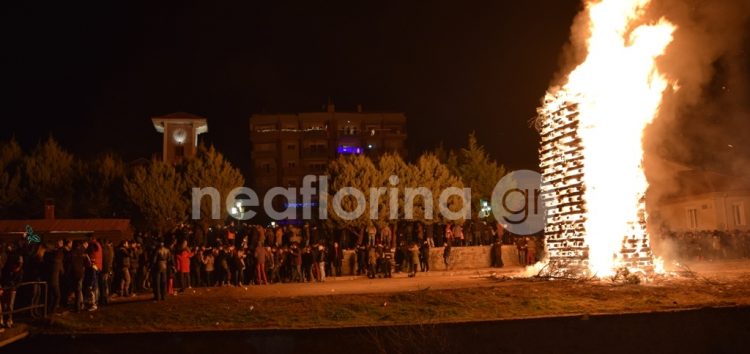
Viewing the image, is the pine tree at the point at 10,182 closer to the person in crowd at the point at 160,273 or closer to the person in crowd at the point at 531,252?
the person in crowd at the point at 160,273

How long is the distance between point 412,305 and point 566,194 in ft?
22.0

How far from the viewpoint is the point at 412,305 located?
1631 cm

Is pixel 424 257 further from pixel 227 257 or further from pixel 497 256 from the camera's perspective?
pixel 227 257

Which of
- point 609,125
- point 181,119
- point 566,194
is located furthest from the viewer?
point 181,119

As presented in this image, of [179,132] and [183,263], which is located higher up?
[179,132]

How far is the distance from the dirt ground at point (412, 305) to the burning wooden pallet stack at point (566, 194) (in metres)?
1.09

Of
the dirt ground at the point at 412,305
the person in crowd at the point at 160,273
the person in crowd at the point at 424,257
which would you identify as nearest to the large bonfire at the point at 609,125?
the dirt ground at the point at 412,305

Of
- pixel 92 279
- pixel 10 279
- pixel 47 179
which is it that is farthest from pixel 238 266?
pixel 47 179

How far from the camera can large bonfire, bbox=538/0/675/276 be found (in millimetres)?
18688

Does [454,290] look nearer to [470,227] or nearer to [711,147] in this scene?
[470,227]

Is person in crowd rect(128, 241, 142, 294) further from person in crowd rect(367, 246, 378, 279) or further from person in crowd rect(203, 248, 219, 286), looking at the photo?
person in crowd rect(367, 246, 378, 279)

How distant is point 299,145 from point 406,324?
60970 mm

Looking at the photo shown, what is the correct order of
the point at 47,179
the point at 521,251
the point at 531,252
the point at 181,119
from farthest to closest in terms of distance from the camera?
1. the point at 181,119
2. the point at 47,179
3. the point at 521,251
4. the point at 531,252

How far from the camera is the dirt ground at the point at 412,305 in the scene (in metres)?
15.0
